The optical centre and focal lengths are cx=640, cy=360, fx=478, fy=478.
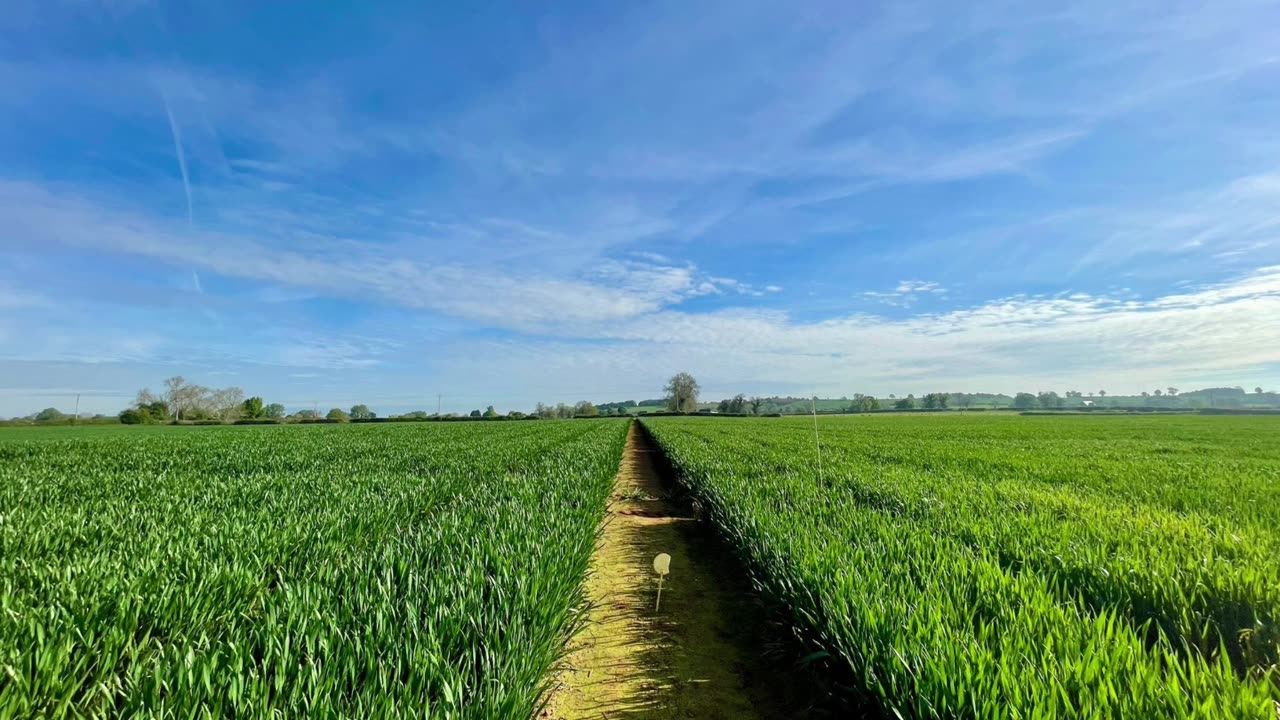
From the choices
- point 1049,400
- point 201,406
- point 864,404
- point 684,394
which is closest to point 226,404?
point 201,406

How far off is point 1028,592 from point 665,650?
2.59 metres

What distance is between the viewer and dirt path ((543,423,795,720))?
121 inches

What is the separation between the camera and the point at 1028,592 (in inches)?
127

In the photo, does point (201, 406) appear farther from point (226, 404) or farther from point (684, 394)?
point (684, 394)

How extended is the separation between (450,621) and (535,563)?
107 cm

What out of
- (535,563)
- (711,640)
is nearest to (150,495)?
(535,563)

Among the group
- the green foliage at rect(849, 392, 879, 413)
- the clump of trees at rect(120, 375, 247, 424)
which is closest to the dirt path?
the clump of trees at rect(120, 375, 247, 424)

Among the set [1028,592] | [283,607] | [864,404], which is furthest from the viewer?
[864,404]

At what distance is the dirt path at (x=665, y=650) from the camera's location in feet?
10.1

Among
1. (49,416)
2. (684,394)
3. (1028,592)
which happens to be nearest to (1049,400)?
(684,394)

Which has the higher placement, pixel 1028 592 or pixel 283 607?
pixel 283 607

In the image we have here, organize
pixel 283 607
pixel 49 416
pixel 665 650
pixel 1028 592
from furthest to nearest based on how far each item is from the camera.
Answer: pixel 49 416 < pixel 665 650 < pixel 1028 592 < pixel 283 607

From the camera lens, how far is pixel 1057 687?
1986 millimetres

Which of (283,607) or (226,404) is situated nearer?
(283,607)
